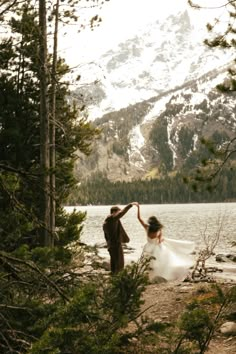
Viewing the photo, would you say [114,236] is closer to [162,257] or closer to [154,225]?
[154,225]

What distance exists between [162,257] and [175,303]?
4.28 metres

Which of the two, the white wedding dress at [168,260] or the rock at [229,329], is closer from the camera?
the rock at [229,329]

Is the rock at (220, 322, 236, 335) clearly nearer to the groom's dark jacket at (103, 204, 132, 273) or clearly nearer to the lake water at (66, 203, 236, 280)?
the lake water at (66, 203, 236, 280)

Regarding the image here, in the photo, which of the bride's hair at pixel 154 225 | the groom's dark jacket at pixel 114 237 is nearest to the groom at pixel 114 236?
the groom's dark jacket at pixel 114 237

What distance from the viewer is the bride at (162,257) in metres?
14.7

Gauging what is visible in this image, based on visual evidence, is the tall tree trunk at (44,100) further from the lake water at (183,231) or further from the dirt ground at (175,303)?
the dirt ground at (175,303)

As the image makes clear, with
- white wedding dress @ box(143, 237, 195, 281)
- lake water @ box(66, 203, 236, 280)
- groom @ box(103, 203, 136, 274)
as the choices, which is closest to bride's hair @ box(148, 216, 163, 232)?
white wedding dress @ box(143, 237, 195, 281)

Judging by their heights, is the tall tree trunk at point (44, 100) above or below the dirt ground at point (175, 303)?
above

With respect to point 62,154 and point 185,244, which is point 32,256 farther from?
point 185,244

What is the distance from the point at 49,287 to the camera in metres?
4.16

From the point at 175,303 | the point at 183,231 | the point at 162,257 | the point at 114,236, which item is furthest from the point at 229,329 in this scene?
the point at 183,231

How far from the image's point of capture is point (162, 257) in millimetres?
14859

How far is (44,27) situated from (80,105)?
9.98 feet

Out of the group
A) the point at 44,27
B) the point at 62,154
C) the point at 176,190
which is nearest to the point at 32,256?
the point at 44,27
